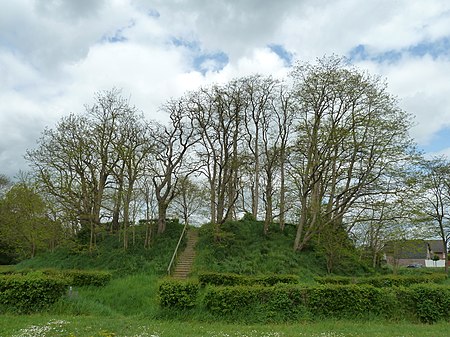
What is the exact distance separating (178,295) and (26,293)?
4608mm

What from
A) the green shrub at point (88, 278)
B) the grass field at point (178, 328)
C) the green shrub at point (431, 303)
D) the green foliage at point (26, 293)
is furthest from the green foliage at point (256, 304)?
the green shrub at point (88, 278)

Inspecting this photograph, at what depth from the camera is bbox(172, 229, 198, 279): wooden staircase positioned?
20.9m

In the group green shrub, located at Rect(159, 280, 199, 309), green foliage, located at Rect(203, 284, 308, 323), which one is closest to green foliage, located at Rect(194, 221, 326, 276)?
green shrub, located at Rect(159, 280, 199, 309)

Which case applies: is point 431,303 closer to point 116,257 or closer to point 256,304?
point 256,304

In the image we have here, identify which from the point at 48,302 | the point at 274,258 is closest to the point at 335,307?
the point at 48,302

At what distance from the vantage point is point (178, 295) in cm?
1181

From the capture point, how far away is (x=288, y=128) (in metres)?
29.2

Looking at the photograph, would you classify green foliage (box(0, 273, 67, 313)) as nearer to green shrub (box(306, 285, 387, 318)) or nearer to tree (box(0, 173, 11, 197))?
green shrub (box(306, 285, 387, 318))

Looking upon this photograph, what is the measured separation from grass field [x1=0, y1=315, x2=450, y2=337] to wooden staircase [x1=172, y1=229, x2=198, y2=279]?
1014 centimetres

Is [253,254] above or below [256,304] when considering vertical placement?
above

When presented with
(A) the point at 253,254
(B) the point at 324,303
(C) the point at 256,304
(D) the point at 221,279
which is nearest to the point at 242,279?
(D) the point at 221,279

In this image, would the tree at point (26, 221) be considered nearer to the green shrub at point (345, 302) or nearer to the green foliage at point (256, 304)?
the green foliage at point (256, 304)

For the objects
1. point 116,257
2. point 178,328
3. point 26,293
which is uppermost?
point 116,257

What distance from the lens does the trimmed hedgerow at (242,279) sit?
15.3 m
